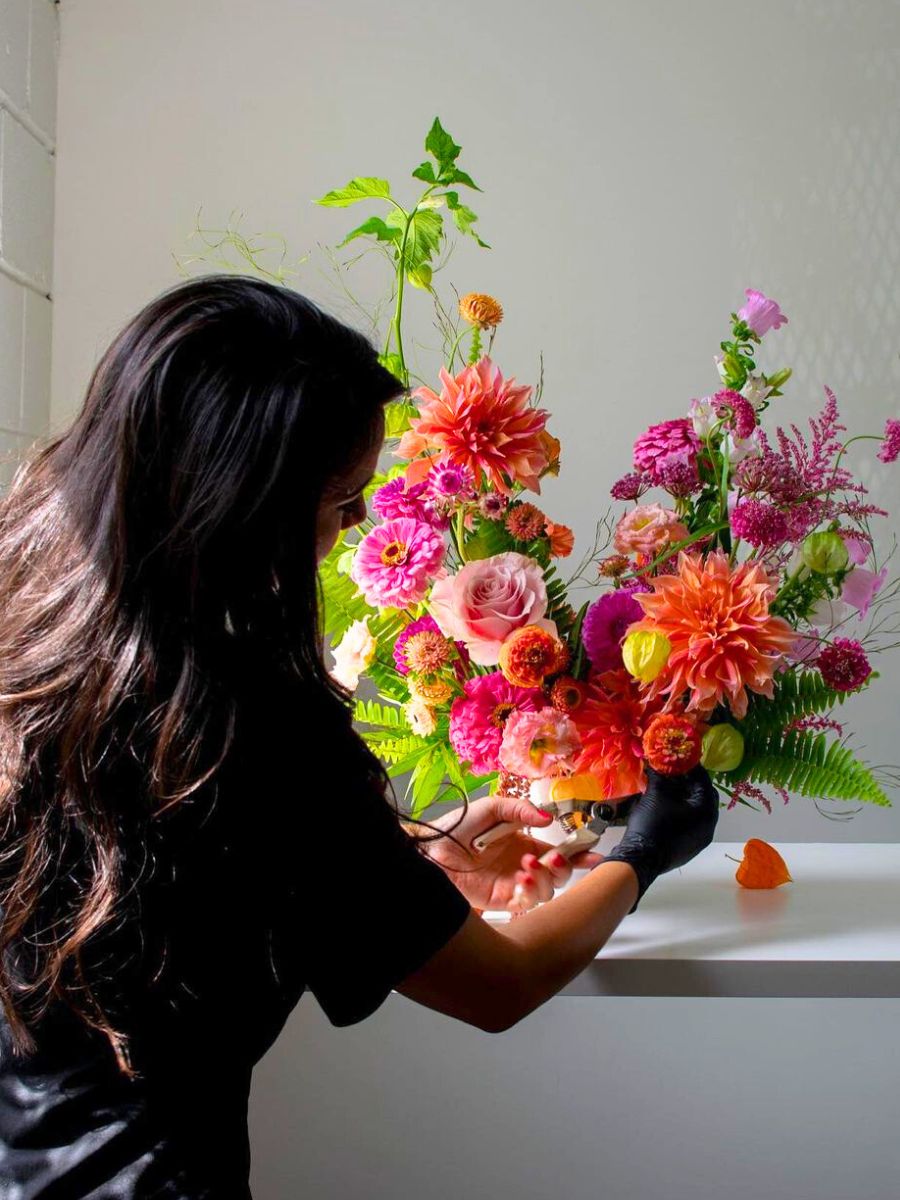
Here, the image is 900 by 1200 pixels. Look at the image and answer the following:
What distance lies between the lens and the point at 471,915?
77cm

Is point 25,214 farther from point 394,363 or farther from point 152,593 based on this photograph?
point 152,593

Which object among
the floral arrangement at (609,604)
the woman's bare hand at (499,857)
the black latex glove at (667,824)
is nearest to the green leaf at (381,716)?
the floral arrangement at (609,604)

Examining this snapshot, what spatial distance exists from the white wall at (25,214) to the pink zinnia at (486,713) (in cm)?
71

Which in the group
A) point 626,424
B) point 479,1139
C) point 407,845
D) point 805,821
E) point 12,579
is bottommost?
point 479,1139

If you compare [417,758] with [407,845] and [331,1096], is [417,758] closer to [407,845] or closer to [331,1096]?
[407,845]

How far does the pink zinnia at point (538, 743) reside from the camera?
0.98m

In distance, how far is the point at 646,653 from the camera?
949 mm

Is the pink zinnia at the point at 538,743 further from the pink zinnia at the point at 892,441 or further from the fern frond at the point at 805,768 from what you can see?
the pink zinnia at the point at 892,441

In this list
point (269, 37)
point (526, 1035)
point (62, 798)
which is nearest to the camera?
point (62, 798)

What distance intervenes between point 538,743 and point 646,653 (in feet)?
0.37

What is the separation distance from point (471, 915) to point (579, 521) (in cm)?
88

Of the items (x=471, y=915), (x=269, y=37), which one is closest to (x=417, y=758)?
(x=471, y=915)

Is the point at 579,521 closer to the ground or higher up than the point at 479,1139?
higher up

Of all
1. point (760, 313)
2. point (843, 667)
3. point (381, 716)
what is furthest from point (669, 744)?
point (760, 313)
